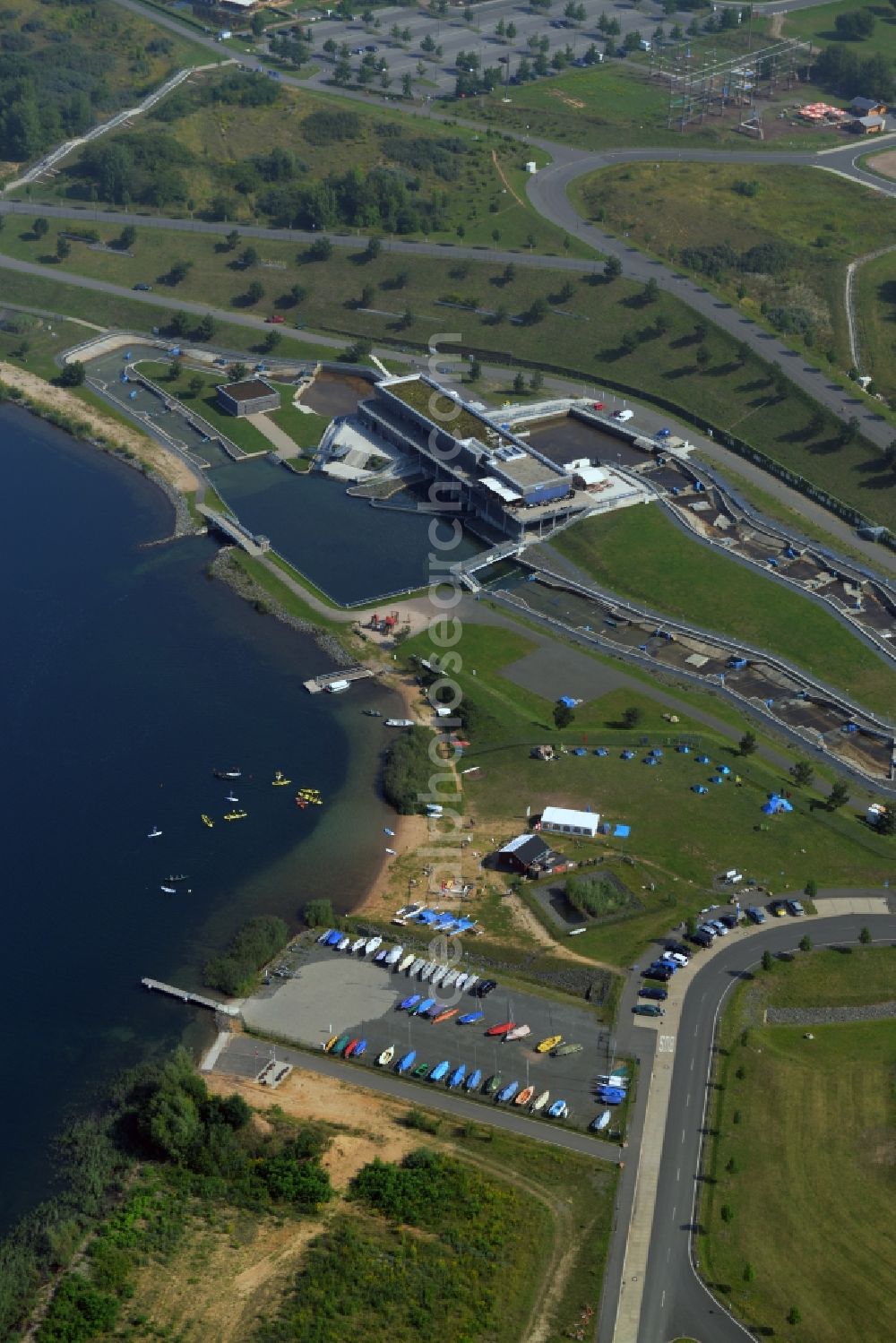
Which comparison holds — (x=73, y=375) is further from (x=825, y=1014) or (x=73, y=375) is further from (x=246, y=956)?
(x=825, y=1014)

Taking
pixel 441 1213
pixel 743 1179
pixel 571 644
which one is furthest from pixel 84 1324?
pixel 571 644

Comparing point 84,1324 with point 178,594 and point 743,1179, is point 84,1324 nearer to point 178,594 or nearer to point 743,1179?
point 743,1179

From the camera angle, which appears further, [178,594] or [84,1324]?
[178,594]

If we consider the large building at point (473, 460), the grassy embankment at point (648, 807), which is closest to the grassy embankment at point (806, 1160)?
the grassy embankment at point (648, 807)

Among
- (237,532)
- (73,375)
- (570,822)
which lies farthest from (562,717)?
(73,375)

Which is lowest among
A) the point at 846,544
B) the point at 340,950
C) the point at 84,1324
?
the point at 84,1324

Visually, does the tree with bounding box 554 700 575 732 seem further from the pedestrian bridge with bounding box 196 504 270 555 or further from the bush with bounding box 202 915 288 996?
the pedestrian bridge with bounding box 196 504 270 555

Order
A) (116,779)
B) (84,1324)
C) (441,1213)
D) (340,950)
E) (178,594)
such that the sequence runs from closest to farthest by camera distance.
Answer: (84,1324) → (441,1213) → (340,950) → (116,779) → (178,594)

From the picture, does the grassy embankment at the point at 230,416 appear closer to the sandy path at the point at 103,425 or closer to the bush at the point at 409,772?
the sandy path at the point at 103,425
